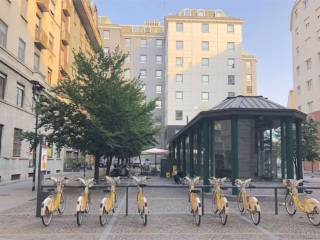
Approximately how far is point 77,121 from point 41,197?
856cm

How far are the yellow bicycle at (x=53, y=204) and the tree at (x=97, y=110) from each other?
7267mm

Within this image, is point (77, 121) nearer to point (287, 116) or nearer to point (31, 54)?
point (287, 116)

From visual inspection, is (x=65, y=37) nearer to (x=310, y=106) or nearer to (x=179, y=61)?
(x=179, y=61)

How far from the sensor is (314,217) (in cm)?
978

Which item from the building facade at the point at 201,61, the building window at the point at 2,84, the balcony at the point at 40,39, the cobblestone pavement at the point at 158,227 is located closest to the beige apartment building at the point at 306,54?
the building facade at the point at 201,61

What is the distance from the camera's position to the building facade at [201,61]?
200ft

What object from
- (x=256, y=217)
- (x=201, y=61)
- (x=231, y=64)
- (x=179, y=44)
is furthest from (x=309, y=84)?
(x=256, y=217)

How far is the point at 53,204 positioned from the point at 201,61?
54.4 m

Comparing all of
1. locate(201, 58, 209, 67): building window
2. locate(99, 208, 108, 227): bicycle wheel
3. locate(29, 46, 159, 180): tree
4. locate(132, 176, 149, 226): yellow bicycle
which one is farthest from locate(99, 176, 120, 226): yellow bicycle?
locate(201, 58, 209, 67): building window

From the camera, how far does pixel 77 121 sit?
1850 centimetres

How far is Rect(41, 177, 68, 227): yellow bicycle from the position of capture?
28.9 feet

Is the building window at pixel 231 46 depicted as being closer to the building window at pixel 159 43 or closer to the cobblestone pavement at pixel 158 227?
the building window at pixel 159 43

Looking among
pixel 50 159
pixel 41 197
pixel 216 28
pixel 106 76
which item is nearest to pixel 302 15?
pixel 216 28

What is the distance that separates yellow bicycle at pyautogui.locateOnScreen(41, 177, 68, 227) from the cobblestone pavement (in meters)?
0.21
